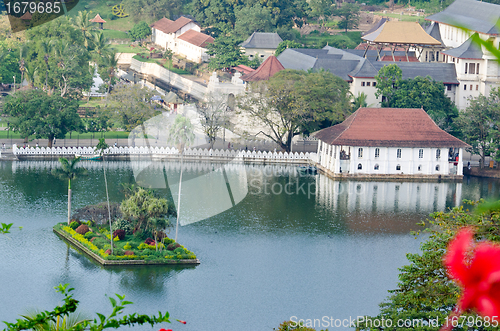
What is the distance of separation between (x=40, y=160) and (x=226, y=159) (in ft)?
50.7

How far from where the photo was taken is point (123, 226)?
37.4m

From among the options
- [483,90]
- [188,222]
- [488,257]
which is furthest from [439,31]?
[488,257]

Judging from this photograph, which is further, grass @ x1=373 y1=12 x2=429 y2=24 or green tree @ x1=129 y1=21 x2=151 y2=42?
green tree @ x1=129 y1=21 x2=151 y2=42

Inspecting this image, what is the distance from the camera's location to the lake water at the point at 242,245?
29.6m

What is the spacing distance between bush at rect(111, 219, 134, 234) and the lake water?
291 centimetres

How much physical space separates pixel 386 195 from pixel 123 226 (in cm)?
2160

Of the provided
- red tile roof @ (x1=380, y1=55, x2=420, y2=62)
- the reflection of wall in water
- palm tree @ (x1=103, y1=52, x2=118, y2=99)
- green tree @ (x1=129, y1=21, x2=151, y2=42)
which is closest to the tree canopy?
the reflection of wall in water

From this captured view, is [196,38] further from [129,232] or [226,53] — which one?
[129,232]

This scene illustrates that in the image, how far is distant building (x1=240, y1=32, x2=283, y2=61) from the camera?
87.3 metres

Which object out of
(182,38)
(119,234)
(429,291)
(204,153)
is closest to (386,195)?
(204,153)

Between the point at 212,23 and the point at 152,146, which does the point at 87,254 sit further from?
the point at 212,23

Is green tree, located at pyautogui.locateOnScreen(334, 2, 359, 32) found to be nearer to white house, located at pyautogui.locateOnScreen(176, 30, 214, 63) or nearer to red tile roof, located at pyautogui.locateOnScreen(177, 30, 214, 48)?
red tile roof, located at pyautogui.locateOnScreen(177, 30, 214, 48)

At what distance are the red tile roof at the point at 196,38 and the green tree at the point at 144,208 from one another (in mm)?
61283

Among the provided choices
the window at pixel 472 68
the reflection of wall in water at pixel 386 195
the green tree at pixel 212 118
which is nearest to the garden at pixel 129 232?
the reflection of wall in water at pixel 386 195
